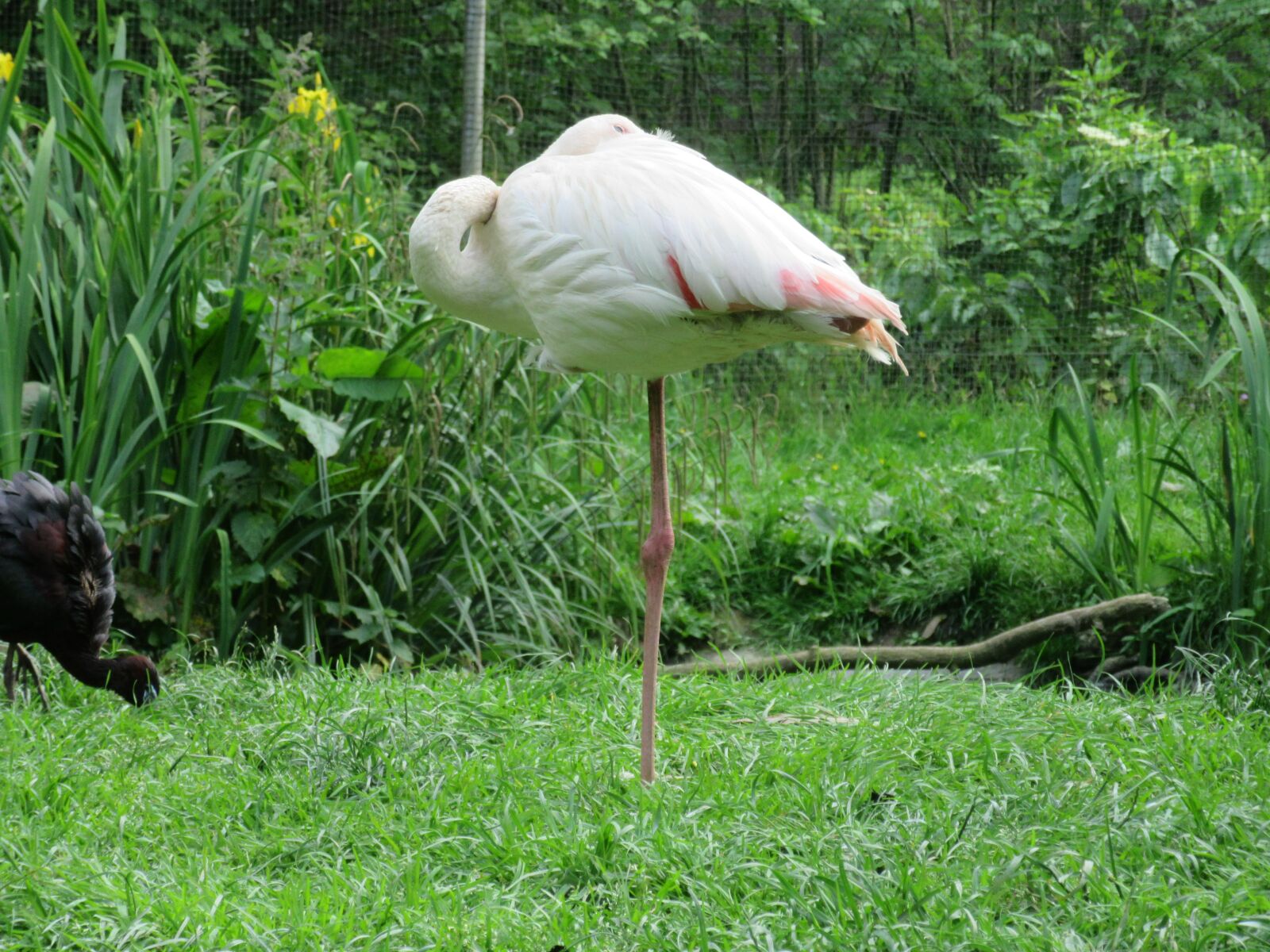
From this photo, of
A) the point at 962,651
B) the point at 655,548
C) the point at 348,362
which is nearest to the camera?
the point at 655,548

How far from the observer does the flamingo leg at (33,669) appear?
382cm

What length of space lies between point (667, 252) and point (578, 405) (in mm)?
2411

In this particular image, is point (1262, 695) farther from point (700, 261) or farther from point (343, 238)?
point (343, 238)

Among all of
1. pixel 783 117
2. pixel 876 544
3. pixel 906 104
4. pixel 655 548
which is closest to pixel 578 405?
pixel 876 544

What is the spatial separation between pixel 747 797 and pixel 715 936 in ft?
2.14

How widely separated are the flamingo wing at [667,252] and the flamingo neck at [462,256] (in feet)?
0.36

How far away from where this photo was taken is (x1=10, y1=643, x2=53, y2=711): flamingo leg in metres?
3.82

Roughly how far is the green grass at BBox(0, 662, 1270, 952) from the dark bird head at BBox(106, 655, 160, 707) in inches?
2.4

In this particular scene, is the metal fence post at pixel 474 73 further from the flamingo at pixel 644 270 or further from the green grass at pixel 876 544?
the flamingo at pixel 644 270

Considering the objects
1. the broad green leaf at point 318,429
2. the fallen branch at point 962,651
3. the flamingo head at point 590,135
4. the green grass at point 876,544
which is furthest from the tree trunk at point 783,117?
the flamingo head at point 590,135

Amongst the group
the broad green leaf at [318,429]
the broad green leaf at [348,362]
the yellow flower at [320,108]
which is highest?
the yellow flower at [320,108]

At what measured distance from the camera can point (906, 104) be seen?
853 centimetres

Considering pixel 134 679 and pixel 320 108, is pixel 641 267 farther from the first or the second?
pixel 320 108

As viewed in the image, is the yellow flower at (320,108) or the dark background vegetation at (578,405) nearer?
the dark background vegetation at (578,405)
